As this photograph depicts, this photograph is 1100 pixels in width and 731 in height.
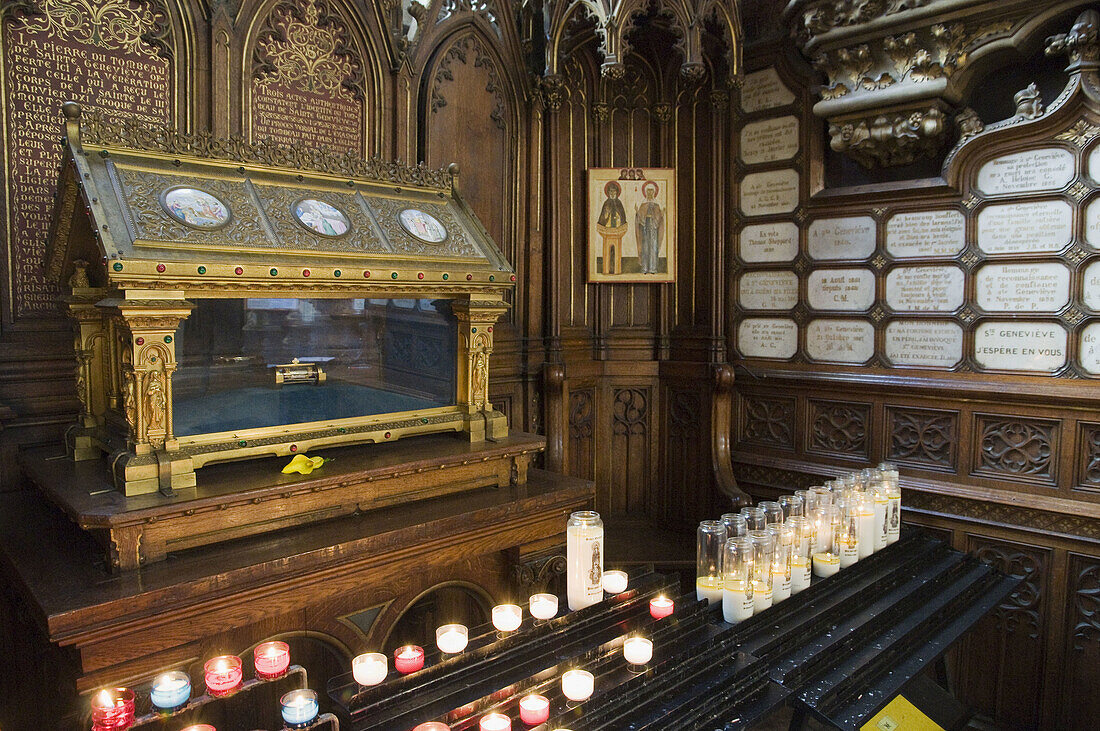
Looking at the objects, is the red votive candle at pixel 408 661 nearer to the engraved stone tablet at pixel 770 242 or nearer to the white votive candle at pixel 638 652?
the white votive candle at pixel 638 652

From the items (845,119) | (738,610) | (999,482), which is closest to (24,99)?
(738,610)

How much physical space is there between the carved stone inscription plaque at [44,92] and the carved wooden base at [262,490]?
0.82m

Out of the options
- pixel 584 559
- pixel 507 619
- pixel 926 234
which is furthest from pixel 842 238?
pixel 507 619

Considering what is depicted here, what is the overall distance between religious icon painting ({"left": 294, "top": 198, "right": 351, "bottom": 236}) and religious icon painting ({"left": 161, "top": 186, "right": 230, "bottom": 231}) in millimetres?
293

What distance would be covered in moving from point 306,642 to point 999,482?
12.1ft

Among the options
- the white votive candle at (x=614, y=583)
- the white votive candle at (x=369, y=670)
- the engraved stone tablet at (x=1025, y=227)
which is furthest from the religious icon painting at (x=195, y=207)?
the engraved stone tablet at (x=1025, y=227)

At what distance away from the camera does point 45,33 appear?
3.05 meters

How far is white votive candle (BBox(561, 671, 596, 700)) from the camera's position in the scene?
190 cm

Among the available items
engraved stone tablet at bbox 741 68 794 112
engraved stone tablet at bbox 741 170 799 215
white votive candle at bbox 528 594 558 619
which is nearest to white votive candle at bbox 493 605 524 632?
white votive candle at bbox 528 594 558 619

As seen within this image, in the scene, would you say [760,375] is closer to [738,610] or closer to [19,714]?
[738,610]

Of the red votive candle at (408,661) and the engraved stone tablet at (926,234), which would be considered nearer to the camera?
the red votive candle at (408,661)

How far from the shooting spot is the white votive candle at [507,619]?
7.43 ft

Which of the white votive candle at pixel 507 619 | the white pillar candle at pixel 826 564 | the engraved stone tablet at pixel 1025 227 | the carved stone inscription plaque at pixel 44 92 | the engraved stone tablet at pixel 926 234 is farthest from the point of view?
the engraved stone tablet at pixel 926 234

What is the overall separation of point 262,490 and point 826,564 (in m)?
2.17
